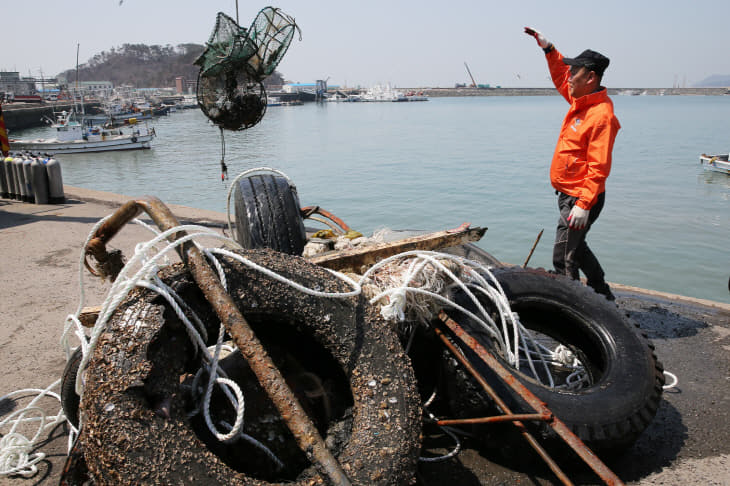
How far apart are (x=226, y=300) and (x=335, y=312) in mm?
519

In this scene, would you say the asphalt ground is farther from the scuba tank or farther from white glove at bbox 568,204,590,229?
the scuba tank

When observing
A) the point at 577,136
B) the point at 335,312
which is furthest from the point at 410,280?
the point at 577,136

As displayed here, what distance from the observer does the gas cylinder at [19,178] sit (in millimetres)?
10125

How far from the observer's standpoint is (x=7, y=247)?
6816 mm

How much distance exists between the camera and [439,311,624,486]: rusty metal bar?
7.26 feet

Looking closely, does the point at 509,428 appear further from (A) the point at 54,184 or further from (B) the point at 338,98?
(B) the point at 338,98

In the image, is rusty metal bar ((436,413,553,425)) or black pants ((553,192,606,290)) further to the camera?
black pants ((553,192,606,290))

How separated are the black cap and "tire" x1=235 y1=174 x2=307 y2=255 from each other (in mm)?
2675

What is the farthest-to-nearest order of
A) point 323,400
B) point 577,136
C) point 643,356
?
point 577,136 < point 643,356 < point 323,400

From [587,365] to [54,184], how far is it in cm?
1039

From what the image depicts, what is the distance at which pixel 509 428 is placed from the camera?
260 centimetres

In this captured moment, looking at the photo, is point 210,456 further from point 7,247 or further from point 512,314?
point 7,247

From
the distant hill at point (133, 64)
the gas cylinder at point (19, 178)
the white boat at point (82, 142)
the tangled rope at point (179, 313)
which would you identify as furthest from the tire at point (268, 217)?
the distant hill at point (133, 64)

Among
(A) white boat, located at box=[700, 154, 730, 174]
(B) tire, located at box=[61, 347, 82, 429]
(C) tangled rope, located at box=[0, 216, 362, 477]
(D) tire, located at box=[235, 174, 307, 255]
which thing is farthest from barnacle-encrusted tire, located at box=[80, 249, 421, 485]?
(A) white boat, located at box=[700, 154, 730, 174]
